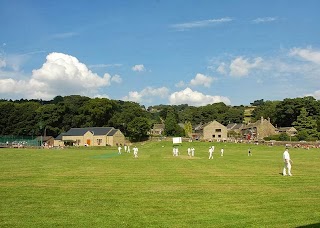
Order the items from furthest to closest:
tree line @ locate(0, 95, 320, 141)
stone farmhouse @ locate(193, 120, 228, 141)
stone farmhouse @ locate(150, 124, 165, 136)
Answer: stone farmhouse @ locate(150, 124, 165, 136)
stone farmhouse @ locate(193, 120, 228, 141)
tree line @ locate(0, 95, 320, 141)

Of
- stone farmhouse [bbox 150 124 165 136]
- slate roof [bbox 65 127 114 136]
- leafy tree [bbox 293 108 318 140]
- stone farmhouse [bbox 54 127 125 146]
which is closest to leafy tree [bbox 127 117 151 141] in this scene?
stone farmhouse [bbox 54 127 125 146]

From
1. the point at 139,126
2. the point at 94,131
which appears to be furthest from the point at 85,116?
the point at 139,126

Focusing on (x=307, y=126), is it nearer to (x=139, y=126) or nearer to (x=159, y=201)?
(x=139, y=126)

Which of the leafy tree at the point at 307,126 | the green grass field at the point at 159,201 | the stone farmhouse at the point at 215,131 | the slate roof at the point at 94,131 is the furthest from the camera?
the stone farmhouse at the point at 215,131

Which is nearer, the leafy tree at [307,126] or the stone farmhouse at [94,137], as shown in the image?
the leafy tree at [307,126]

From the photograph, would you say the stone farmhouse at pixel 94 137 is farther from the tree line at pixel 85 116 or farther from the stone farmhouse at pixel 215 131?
the stone farmhouse at pixel 215 131

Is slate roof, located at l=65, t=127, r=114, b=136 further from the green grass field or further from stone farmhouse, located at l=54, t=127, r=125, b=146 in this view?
the green grass field

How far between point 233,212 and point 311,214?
2.84 metres

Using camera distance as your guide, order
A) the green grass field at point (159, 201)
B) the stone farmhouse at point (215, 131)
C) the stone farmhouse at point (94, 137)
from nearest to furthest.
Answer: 1. the green grass field at point (159, 201)
2. the stone farmhouse at point (94, 137)
3. the stone farmhouse at point (215, 131)

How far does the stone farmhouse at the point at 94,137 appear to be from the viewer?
4195 inches

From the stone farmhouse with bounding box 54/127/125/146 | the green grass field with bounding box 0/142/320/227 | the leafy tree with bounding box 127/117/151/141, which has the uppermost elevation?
Result: the leafy tree with bounding box 127/117/151/141

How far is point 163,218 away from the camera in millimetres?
12844

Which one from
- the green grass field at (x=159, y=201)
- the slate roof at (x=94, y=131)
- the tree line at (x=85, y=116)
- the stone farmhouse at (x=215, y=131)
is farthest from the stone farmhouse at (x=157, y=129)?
the green grass field at (x=159, y=201)

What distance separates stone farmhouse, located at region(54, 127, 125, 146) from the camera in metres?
107
